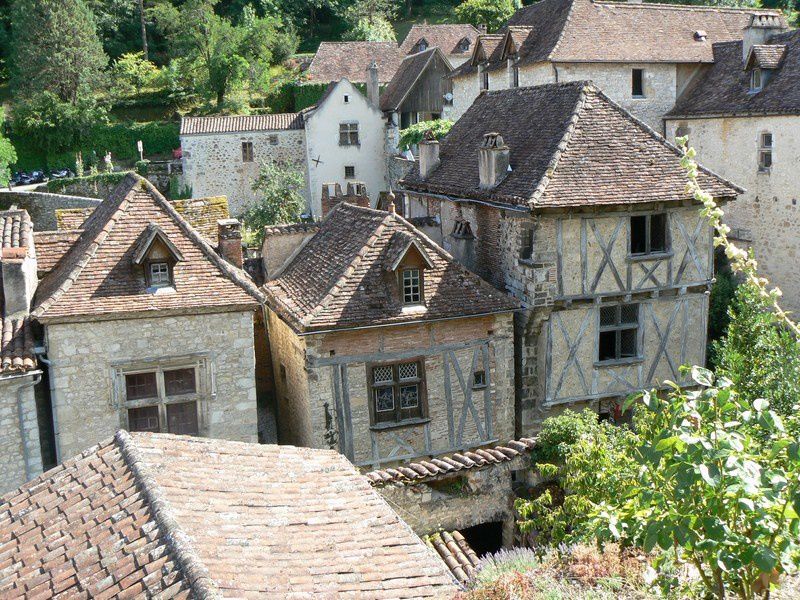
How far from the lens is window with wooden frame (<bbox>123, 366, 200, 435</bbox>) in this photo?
555 inches

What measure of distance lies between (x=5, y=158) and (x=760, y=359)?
42.2 metres

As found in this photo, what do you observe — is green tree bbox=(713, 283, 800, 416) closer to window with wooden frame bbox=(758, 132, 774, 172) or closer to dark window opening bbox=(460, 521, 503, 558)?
dark window opening bbox=(460, 521, 503, 558)

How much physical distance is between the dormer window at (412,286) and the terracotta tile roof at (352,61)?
3562 centimetres

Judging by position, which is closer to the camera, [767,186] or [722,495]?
[722,495]

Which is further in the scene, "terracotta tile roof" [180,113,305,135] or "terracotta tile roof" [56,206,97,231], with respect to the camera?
"terracotta tile roof" [180,113,305,135]

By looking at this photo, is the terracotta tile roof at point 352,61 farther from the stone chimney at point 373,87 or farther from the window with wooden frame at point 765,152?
the window with wooden frame at point 765,152

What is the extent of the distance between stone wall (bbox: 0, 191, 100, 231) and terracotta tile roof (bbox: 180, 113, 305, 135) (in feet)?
20.9

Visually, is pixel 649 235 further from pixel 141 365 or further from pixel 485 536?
pixel 141 365

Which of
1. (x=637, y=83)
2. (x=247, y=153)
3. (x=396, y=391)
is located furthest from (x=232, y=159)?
(x=396, y=391)

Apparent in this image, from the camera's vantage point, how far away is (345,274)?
51.0 ft

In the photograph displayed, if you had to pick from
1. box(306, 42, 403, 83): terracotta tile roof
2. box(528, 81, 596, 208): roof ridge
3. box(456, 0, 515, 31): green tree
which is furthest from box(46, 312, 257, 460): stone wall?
box(456, 0, 515, 31): green tree

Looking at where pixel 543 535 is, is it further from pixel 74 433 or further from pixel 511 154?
pixel 511 154

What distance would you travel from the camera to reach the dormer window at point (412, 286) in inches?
611

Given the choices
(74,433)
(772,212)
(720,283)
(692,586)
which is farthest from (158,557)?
(772,212)
